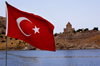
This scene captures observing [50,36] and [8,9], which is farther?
[50,36]

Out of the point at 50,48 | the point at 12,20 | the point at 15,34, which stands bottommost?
the point at 50,48

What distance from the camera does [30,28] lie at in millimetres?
15836

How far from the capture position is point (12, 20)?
15.5m

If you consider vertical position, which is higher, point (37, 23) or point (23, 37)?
point (37, 23)

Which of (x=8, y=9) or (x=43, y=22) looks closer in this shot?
(x=8, y=9)

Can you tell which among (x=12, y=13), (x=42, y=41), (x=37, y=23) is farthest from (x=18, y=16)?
(x=42, y=41)

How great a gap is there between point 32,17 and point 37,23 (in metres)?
0.61

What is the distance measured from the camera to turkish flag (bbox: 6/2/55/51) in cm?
1544

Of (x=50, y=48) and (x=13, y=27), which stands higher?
(x=13, y=27)

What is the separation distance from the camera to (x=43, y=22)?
642 inches

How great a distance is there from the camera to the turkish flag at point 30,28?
1544 cm

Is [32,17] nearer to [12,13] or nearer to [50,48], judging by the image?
[12,13]

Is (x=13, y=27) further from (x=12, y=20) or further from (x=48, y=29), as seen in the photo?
(x=48, y=29)

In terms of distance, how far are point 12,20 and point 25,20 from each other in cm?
101
